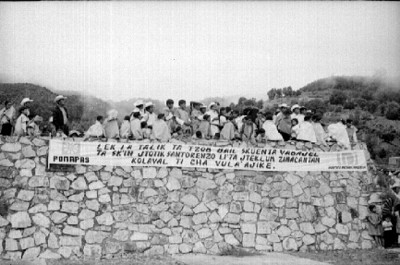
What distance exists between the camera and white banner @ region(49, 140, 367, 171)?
434 inches

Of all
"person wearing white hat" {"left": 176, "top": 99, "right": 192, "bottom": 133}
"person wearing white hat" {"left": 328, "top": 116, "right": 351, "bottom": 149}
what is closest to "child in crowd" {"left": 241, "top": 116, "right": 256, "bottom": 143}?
"person wearing white hat" {"left": 176, "top": 99, "right": 192, "bottom": 133}

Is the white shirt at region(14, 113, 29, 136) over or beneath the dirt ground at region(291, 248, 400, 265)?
over

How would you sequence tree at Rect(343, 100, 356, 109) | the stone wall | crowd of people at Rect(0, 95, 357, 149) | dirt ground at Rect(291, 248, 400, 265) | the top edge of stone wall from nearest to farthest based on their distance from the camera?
the stone wall → dirt ground at Rect(291, 248, 400, 265) → the top edge of stone wall → crowd of people at Rect(0, 95, 357, 149) → tree at Rect(343, 100, 356, 109)

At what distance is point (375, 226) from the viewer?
12.3 metres

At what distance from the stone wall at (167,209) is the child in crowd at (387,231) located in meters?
0.46

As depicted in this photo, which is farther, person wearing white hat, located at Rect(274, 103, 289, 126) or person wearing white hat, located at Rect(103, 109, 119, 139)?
person wearing white hat, located at Rect(274, 103, 289, 126)

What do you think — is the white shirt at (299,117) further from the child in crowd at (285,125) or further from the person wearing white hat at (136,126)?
the person wearing white hat at (136,126)

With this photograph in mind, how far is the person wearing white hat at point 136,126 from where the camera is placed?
11.6m

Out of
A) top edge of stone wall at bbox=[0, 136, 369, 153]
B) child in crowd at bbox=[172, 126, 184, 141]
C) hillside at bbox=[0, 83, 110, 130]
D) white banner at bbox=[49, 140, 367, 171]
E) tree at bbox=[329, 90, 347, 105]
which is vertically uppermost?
tree at bbox=[329, 90, 347, 105]

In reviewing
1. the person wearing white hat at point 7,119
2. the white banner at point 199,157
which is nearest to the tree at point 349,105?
the white banner at point 199,157

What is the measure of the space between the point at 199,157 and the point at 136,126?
1832mm

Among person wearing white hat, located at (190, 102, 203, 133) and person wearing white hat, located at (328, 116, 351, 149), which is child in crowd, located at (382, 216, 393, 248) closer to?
person wearing white hat, located at (328, 116, 351, 149)

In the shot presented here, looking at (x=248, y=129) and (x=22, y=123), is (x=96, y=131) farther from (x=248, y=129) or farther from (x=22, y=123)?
(x=248, y=129)

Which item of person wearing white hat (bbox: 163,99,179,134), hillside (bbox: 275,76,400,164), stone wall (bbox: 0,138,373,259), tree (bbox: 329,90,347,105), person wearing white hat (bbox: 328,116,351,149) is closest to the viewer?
stone wall (bbox: 0,138,373,259)
